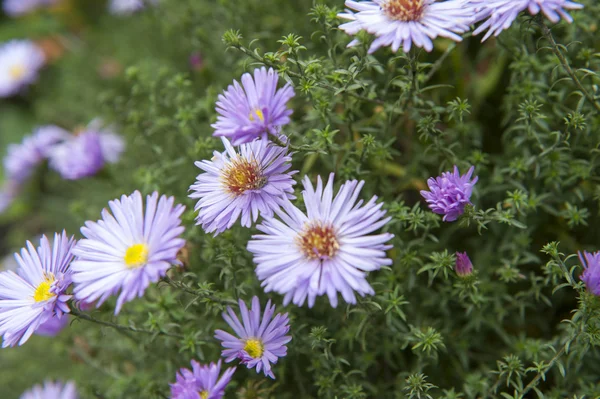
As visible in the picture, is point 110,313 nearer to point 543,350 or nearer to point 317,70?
point 317,70

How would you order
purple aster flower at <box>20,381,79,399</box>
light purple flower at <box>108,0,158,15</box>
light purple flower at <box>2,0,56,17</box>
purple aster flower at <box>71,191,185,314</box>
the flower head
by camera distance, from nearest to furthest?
purple aster flower at <box>71,191,185,314</box> < purple aster flower at <box>20,381,79,399</box> < the flower head < light purple flower at <box>108,0,158,15</box> < light purple flower at <box>2,0,56,17</box>

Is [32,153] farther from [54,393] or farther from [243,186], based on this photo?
[243,186]

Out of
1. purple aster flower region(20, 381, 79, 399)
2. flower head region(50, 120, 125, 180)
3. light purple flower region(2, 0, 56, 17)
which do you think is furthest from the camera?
light purple flower region(2, 0, 56, 17)

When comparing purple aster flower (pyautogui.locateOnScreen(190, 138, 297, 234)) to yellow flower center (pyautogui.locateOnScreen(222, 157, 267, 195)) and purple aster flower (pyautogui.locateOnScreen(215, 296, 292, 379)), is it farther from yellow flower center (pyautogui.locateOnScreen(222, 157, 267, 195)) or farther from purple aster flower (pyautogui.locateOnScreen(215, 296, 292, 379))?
purple aster flower (pyautogui.locateOnScreen(215, 296, 292, 379))

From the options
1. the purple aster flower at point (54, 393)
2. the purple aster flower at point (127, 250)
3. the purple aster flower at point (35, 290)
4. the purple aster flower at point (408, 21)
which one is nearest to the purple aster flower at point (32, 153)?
the purple aster flower at point (54, 393)

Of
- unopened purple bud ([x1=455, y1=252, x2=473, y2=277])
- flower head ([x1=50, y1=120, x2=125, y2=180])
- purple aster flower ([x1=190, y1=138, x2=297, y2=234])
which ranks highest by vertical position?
flower head ([x1=50, y1=120, x2=125, y2=180])

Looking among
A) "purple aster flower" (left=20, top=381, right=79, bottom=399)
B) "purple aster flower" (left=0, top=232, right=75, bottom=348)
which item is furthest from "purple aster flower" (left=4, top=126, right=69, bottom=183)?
"purple aster flower" (left=0, top=232, right=75, bottom=348)

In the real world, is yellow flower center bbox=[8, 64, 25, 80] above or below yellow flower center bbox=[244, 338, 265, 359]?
above
